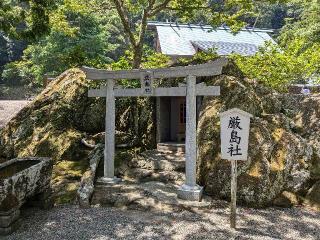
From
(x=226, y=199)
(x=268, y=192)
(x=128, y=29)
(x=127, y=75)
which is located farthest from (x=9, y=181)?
(x=128, y=29)

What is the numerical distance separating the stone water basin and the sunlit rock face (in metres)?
4.25

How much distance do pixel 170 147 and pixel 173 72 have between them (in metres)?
4.50

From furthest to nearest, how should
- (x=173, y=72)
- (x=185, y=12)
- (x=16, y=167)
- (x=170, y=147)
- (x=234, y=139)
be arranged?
(x=185, y=12), (x=170, y=147), (x=173, y=72), (x=16, y=167), (x=234, y=139)

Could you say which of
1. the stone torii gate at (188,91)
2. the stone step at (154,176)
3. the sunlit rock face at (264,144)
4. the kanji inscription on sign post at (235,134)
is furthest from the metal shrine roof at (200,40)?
the kanji inscription on sign post at (235,134)

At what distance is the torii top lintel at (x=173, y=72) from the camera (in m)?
8.91

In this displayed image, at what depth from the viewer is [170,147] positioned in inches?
523

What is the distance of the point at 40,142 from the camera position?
498 inches

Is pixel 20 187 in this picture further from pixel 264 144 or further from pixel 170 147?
pixel 170 147

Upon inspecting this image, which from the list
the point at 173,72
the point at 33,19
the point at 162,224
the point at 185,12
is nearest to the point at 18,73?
the point at 185,12

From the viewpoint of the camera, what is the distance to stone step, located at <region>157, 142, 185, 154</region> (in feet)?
43.2

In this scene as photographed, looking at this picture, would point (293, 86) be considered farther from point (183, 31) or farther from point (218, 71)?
point (183, 31)

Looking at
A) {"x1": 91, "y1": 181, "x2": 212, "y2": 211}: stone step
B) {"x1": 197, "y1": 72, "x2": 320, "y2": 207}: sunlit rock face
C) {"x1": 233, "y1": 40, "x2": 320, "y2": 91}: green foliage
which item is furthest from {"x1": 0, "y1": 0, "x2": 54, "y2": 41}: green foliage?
{"x1": 233, "y1": 40, "x2": 320, "y2": 91}: green foliage

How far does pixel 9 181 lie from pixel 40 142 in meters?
5.58

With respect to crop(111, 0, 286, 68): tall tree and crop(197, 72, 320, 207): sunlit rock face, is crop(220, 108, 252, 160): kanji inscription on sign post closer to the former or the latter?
crop(197, 72, 320, 207): sunlit rock face
